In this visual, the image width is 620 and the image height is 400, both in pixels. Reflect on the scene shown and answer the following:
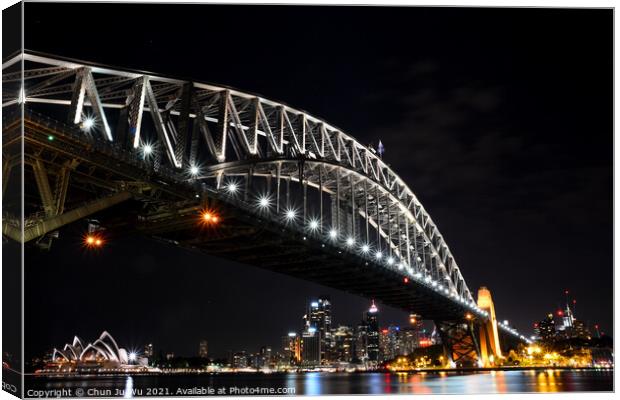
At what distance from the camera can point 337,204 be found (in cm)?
4453

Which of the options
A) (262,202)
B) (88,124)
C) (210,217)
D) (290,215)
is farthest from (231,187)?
(88,124)

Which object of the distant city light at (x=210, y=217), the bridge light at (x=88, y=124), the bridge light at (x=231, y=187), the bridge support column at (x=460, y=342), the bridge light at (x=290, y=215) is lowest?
the bridge support column at (x=460, y=342)

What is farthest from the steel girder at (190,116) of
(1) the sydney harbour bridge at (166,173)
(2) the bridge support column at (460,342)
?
(2) the bridge support column at (460,342)

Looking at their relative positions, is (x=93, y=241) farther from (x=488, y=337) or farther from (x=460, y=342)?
(x=488, y=337)

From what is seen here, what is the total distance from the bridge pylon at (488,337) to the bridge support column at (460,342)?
1.24 m

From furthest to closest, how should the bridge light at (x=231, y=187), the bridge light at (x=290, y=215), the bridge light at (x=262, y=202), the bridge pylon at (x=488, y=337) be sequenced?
the bridge pylon at (x=488, y=337)
the bridge light at (x=290, y=215)
the bridge light at (x=262, y=202)
the bridge light at (x=231, y=187)

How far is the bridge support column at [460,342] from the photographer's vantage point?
75.1 meters

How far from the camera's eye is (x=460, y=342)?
255 feet

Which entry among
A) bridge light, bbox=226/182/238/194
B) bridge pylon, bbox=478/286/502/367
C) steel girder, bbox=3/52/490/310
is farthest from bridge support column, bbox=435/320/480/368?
bridge light, bbox=226/182/238/194

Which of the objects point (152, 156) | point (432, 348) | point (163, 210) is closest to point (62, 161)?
point (152, 156)

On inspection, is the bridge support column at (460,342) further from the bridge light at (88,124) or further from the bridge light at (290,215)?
the bridge light at (88,124)

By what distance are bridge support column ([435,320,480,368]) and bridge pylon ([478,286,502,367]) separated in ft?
4.07

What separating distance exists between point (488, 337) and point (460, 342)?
14.9ft

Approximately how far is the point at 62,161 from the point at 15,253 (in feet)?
18.7
